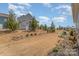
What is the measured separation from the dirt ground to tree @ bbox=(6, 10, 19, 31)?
51 mm

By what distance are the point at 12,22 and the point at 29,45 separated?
23 cm

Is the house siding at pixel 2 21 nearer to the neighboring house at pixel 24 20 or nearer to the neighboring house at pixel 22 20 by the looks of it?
the neighboring house at pixel 22 20

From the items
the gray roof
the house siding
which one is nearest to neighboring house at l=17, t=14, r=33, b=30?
the gray roof

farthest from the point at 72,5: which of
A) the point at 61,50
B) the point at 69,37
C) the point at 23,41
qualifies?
the point at 23,41

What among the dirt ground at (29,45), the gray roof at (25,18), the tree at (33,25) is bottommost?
the dirt ground at (29,45)

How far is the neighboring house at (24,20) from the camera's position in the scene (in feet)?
4.15

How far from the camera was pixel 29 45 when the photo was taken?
4.09 feet

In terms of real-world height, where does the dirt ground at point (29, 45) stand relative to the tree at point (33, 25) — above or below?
below

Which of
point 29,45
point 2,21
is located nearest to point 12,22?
point 2,21

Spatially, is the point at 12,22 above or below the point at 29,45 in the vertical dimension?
above

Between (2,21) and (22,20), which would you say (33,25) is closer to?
(22,20)

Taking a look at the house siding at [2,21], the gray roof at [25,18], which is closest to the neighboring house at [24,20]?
the gray roof at [25,18]

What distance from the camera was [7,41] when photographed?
1247mm

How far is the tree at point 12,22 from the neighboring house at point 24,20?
3 centimetres
